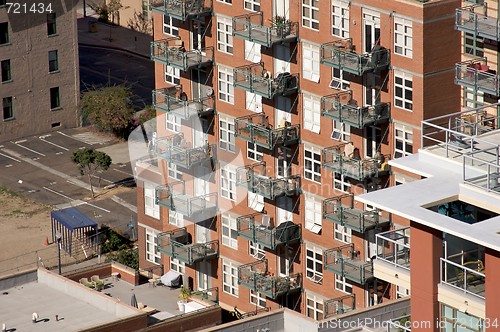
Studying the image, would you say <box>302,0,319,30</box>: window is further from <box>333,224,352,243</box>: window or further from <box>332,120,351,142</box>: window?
<box>333,224,352,243</box>: window

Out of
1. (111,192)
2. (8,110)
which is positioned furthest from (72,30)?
(111,192)

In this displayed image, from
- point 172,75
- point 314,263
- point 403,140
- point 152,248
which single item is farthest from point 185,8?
point 152,248

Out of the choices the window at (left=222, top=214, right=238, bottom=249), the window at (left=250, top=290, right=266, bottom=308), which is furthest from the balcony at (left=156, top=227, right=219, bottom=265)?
the window at (left=250, top=290, right=266, bottom=308)

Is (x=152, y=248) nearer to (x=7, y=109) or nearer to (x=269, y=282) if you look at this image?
(x=269, y=282)

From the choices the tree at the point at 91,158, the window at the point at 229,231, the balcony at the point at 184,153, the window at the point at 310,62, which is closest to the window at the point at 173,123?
the balcony at the point at 184,153

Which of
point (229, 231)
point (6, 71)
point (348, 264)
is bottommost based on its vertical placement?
point (229, 231)

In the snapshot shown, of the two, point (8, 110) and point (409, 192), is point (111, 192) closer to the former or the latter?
point (8, 110)
